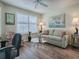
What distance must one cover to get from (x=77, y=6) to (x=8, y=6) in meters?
4.41

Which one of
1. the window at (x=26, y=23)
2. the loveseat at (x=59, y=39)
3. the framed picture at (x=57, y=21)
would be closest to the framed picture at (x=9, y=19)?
the window at (x=26, y=23)

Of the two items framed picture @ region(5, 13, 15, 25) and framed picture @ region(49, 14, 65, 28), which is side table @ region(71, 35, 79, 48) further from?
framed picture @ region(5, 13, 15, 25)

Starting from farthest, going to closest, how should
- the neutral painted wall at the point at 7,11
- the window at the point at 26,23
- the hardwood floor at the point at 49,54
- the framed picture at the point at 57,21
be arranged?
the window at the point at 26,23 < the framed picture at the point at 57,21 < the neutral painted wall at the point at 7,11 < the hardwood floor at the point at 49,54

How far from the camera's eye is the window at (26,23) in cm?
685

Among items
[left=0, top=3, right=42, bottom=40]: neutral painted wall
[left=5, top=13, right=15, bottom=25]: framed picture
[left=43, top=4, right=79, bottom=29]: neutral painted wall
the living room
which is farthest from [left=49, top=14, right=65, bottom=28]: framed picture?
[left=5, top=13, right=15, bottom=25]: framed picture

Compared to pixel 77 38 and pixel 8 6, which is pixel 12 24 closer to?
pixel 8 6

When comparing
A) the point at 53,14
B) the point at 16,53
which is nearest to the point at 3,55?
the point at 16,53

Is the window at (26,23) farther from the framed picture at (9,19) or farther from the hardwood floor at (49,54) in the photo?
the hardwood floor at (49,54)

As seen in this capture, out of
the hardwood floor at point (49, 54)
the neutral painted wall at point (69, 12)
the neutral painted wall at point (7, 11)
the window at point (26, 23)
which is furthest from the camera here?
the window at point (26, 23)

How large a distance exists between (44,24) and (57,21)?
63.9 inches

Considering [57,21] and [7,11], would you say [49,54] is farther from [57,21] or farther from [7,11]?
[7,11]

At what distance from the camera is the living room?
4750 mm

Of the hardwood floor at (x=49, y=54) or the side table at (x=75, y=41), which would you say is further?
the side table at (x=75, y=41)

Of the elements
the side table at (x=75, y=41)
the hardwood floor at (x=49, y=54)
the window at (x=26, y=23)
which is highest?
the window at (x=26, y=23)
